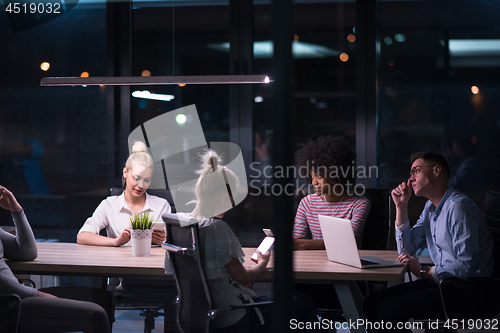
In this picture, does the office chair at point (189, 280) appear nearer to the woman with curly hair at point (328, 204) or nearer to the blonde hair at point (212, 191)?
the blonde hair at point (212, 191)

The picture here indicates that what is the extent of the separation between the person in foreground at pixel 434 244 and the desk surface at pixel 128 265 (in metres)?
0.20

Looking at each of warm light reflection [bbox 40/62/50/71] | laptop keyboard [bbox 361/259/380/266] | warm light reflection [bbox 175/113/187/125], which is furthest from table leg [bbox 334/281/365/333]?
warm light reflection [bbox 40/62/50/71]

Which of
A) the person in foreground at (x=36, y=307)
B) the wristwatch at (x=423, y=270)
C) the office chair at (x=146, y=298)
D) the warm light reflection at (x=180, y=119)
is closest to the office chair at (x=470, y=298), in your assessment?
the wristwatch at (x=423, y=270)

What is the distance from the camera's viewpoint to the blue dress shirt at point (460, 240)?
2449 mm

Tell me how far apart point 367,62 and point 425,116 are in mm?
795

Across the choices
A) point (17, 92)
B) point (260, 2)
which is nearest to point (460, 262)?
point (260, 2)

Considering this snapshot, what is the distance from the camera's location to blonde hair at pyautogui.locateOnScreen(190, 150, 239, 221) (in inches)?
87.5

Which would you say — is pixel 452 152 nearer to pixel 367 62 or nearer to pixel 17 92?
pixel 367 62

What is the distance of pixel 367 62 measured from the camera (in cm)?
462

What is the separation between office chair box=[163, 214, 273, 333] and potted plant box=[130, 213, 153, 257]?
50cm

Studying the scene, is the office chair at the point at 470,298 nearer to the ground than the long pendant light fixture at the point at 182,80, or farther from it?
nearer to the ground

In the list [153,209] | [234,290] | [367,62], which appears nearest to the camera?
[234,290]

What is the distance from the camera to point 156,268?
2.43 metres

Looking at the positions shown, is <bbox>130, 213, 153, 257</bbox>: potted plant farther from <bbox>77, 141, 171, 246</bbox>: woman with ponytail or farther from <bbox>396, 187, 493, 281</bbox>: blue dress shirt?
<bbox>396, 187, 493, 281</bbox>: blue dress shirt
